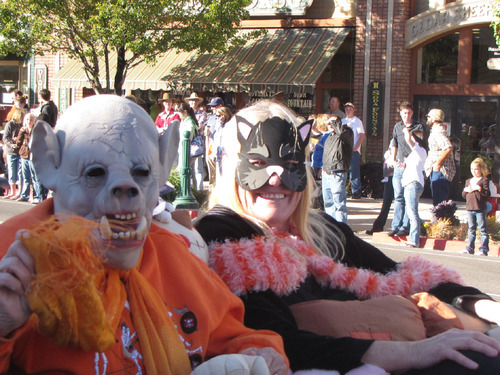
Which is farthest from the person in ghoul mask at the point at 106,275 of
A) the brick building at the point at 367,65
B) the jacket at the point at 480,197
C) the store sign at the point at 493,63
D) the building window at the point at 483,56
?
the building window at the point at 483,56

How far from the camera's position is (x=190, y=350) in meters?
2.13

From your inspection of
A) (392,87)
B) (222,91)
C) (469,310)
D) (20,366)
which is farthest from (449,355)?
(222,91)

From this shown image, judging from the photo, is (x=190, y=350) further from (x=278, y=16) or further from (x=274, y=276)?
(x=278, y=16)

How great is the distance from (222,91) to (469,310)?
554 inches

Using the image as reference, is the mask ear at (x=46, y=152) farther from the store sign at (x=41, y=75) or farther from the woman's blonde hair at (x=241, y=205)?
the store sign at (x=41, y=75)

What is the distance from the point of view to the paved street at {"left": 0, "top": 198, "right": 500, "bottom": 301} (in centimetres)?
779

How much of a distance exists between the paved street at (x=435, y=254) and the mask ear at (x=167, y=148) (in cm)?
557

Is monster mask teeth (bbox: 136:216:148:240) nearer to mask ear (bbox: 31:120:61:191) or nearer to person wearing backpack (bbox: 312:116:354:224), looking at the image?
mask ear (bbox: 31:120:61:191)

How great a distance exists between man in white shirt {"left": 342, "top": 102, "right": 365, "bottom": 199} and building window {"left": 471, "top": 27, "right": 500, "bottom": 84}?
11.2 feet

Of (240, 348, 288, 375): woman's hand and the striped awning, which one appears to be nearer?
(240, 348, 288, 375): woman's hand

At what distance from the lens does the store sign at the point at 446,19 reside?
14.2 metres

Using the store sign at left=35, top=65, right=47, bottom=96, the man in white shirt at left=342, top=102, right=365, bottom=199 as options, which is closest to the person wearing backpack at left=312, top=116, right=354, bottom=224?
the man in white shirt at left=342, top=102, right=365, bottom=199

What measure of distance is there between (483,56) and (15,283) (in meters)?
14.5

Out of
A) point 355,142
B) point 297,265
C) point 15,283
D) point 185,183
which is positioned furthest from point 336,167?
point 15,283
